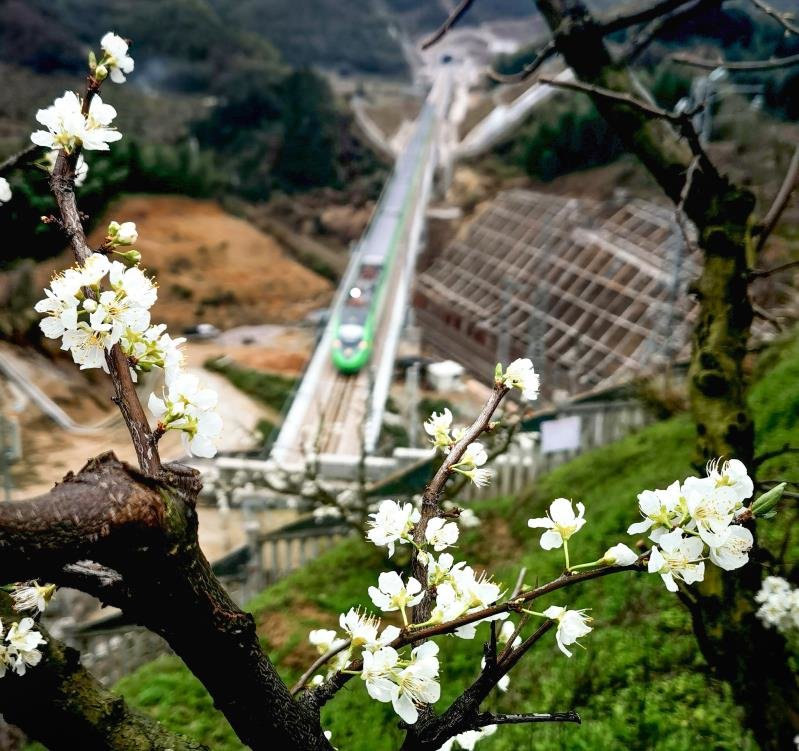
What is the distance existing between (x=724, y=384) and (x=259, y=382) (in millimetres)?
21418

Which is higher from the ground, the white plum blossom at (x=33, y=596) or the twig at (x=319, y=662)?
the white plum blossom at (x=33, y=596)

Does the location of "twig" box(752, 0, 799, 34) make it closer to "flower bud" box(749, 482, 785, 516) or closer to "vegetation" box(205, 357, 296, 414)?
"flower bud" box(749, 482, 785, 516)

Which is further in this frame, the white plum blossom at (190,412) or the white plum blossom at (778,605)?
the white plum blossom at (778,605)

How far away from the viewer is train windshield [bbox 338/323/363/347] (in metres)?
20.9

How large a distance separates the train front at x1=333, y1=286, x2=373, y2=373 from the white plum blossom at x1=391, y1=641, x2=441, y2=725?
19.3 m

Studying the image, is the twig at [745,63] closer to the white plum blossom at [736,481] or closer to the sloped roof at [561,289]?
the white plum blossom at [736,481]

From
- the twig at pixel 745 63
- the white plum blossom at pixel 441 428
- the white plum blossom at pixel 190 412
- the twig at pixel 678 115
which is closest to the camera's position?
the white plum blossom at pixel 190 412

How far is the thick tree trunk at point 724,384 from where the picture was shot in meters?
2.87

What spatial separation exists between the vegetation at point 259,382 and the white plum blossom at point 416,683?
21.1m

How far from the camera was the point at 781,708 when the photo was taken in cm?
283

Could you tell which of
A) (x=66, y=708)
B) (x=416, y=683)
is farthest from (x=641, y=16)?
(x=66, y=708)

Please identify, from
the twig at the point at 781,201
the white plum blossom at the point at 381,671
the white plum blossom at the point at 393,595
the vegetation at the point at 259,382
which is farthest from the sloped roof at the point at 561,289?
the white plum blossom at the point at 381,671

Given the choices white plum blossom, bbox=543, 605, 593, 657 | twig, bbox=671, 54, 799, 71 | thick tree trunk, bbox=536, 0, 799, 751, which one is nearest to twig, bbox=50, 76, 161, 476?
white plum blossom, bbox=543, 605, 593, 657

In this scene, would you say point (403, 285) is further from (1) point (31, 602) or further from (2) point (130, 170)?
(1) point (31, 602)
